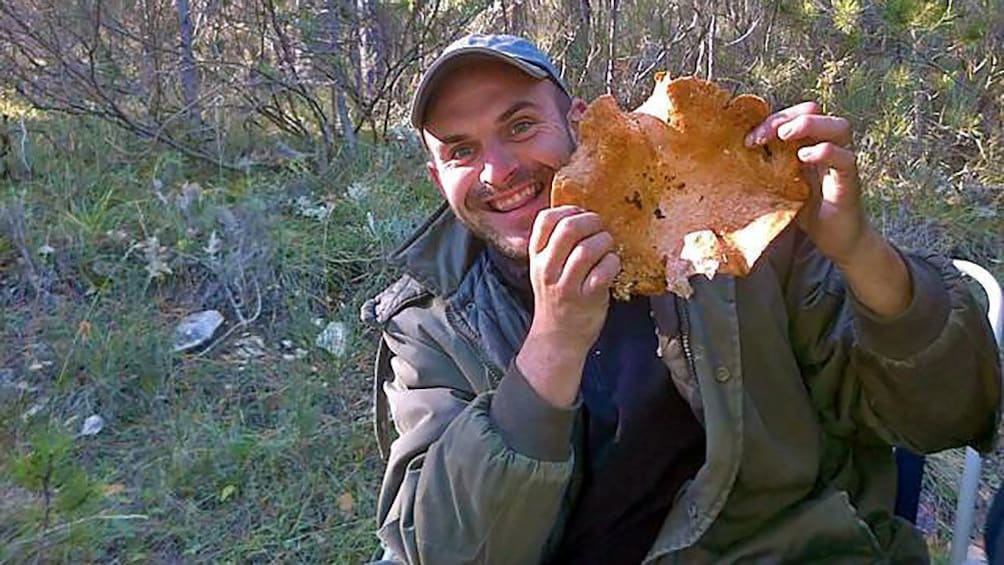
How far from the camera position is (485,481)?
4.69 feet

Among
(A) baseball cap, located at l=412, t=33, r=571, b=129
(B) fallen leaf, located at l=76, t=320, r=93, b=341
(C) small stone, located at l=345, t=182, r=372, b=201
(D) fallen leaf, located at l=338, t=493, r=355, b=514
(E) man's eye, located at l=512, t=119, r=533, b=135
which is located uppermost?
(A) baseball cap, located at l=412, t=33, r=571, b=129

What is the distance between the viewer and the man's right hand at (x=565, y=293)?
4.42 feet

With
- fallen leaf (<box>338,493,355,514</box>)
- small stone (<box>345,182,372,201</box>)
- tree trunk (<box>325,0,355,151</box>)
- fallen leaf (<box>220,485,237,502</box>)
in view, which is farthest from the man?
tree trunk (<box>325,0,355,151</box>)

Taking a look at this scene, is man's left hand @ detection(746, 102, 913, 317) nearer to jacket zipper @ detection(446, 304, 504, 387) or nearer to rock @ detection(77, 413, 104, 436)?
jacket zipper @ detection(446, 304, 504, 387)

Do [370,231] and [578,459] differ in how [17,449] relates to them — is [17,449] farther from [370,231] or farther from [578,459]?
[578,459]

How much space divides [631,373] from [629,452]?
12 cm

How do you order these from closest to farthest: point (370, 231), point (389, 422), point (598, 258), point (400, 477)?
point (598, 258), point (400, 477), point (389, 422), point (370, 231)

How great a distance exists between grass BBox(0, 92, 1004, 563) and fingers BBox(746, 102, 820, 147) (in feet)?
5.31

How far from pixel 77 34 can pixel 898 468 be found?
3906 mm

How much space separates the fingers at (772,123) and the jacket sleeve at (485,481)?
44 cm

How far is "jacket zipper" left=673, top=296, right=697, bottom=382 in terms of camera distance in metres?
1.56

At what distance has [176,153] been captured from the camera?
455 cm

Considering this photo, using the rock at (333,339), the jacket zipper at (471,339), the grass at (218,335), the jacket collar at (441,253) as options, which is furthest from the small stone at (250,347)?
the jacket zipper at (471,339)

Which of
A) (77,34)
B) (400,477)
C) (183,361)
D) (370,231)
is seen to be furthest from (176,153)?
(400,477)
